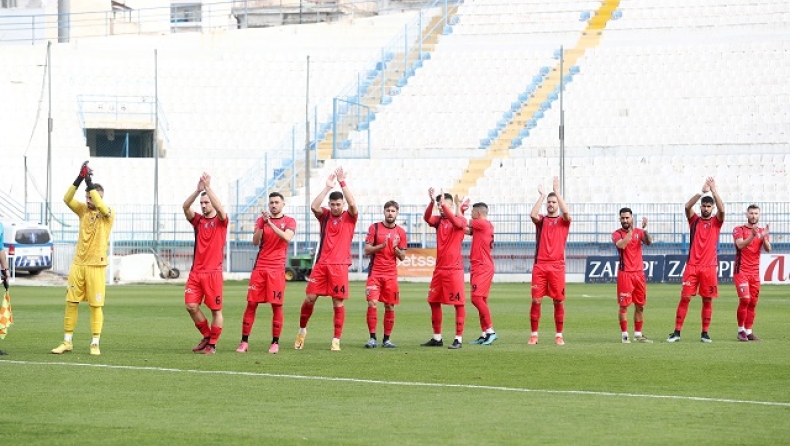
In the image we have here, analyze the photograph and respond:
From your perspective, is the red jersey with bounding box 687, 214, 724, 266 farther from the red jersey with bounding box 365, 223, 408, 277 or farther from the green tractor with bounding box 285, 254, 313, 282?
the green tractor with bounding box 285, 254, 313, 282

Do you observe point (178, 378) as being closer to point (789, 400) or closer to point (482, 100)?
point (789, 400)

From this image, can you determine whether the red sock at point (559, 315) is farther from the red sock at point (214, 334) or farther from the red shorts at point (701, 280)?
the red sock at point (214, 334)

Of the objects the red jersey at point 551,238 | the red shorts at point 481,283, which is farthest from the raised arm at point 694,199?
the red shorts at point 481,283

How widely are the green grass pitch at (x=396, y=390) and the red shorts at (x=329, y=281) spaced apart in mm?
716

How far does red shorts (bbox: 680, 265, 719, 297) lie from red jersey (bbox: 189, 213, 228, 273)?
6.44 m

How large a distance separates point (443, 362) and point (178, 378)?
10.7 feet

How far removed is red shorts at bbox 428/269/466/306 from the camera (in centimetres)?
1786

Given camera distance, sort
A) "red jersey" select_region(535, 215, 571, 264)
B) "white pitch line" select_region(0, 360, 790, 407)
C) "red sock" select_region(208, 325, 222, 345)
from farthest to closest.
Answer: "red jersey" select_region(535, 215, 571, 264)
"red sock" select_region(208, 325, 222, 345)
"white pitch line" select_region(0, 360, 790, 407)

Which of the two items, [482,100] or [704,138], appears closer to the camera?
[704,138]

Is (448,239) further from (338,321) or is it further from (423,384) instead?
(423,384)

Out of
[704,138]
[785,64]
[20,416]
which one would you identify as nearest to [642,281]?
[20,416]

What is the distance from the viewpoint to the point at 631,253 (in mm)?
18609

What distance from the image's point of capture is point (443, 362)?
50.3 feet

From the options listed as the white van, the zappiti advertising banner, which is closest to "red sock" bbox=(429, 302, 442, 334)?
the zappiti advertising banner
